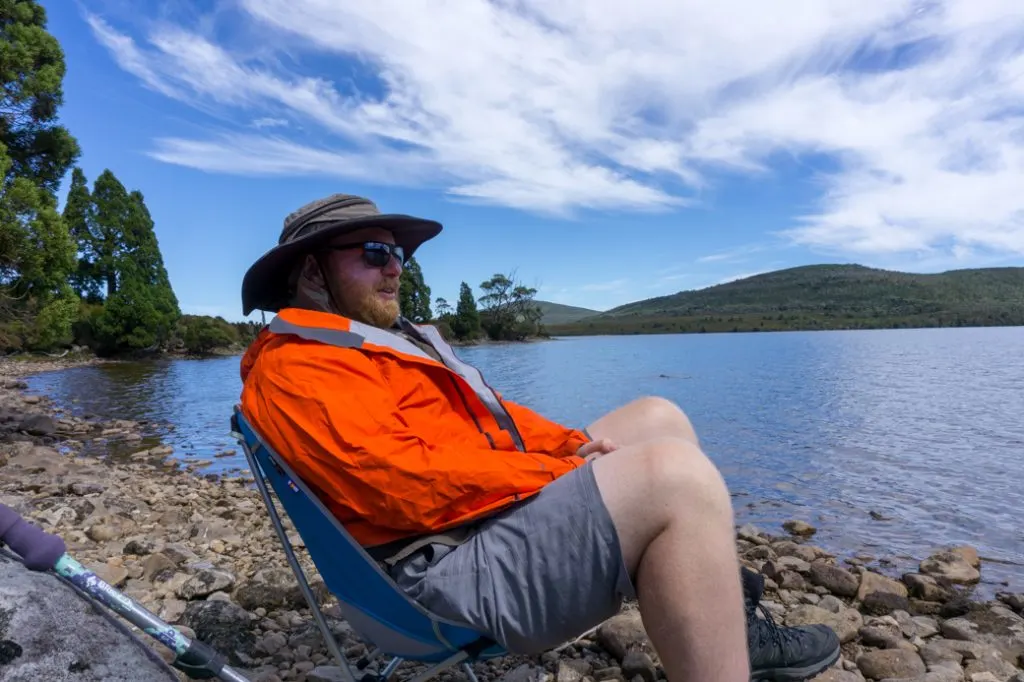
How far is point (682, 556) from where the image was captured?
192 centimetres

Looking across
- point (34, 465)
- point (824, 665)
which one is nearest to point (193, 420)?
point (34, 465)

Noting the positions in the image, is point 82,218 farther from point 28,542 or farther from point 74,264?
point 28,542

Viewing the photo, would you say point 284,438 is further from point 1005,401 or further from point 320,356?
point 1005,401

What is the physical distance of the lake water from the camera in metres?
7.80

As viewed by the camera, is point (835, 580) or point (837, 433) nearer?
point (835, 580)

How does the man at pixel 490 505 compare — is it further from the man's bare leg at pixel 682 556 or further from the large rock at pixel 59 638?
the large rock at pixel 59 638

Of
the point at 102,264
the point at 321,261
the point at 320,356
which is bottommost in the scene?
the point at 320,356

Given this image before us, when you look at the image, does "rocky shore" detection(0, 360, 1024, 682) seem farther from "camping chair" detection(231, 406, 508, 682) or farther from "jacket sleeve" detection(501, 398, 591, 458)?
"jacket sleeve" detection(501, 398, 591, 458)

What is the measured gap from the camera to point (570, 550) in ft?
6.81

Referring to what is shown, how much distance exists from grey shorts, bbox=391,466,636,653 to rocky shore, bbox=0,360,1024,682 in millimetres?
917

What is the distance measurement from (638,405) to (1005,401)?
2209 centimetres

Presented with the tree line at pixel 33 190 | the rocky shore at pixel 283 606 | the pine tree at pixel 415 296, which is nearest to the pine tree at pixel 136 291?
the pine tree at pixel 415 296

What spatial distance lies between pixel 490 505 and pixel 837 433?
14.8m

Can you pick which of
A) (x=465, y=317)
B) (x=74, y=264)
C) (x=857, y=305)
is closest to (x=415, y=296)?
(x=465, y=317)
